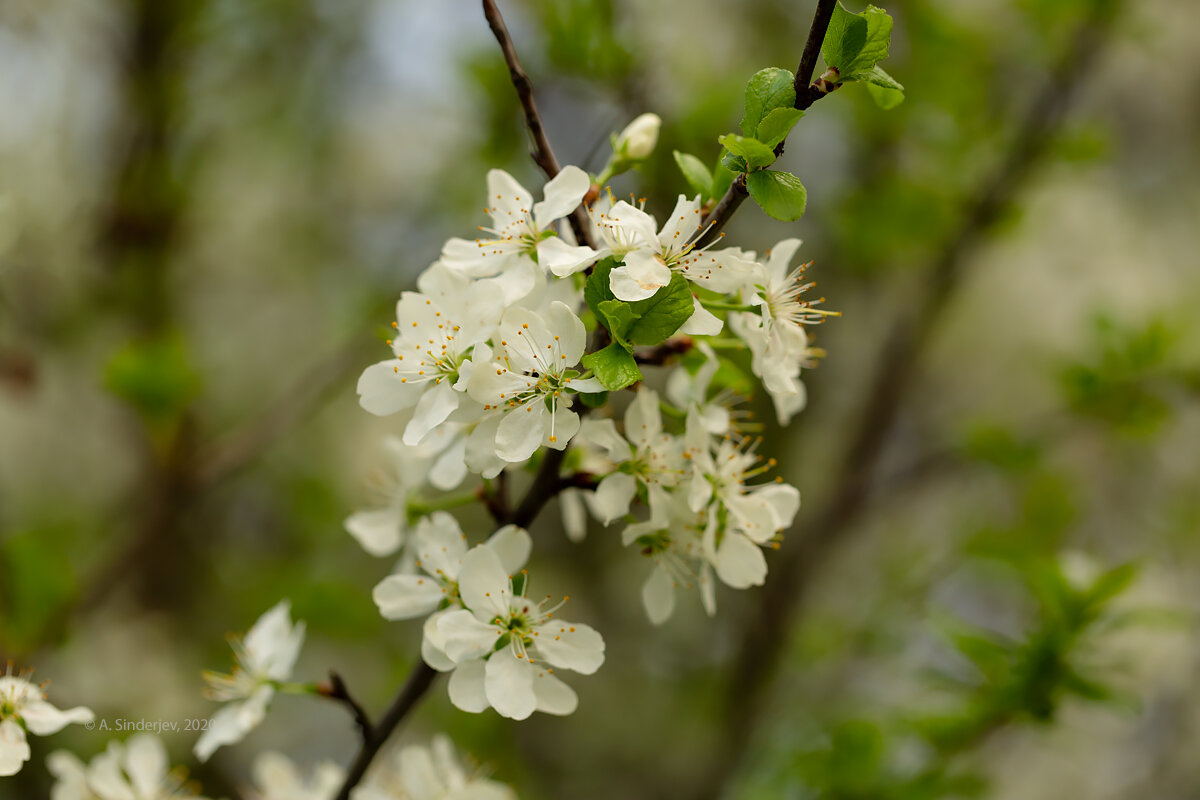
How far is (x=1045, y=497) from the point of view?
7.79 ft

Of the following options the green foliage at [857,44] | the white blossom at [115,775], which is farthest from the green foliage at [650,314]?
the white blossom at [115,775]

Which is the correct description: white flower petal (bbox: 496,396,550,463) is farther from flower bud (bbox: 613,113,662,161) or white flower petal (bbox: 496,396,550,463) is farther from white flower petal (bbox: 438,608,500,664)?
flower bud (bbox: 613,113,662,161)

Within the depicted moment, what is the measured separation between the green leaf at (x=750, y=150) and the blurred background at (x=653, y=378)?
0.62m

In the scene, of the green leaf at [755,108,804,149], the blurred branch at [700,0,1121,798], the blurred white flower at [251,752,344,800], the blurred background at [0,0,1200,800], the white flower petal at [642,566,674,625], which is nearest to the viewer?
the green leaf at [755,108,804,149]

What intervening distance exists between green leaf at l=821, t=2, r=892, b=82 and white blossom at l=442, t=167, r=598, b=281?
9.0 inches

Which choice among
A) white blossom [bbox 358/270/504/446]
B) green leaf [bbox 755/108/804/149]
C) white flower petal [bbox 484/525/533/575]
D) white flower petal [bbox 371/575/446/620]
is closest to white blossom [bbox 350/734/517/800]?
white flower petal [bbox 371/575/446/620]

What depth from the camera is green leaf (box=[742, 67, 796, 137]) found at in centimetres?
70

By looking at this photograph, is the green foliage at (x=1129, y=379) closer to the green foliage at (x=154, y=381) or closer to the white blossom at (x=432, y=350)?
the white blossom at (x=432, y=350)

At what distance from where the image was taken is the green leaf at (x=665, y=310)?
703mm

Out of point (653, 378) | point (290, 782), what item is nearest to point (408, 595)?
point (290, 782)

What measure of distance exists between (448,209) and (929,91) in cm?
124

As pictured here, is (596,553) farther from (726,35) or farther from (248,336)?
(726,35)

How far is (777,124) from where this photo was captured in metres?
0.69

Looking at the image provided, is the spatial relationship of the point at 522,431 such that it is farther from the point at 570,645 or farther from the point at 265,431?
the point at 265,431
